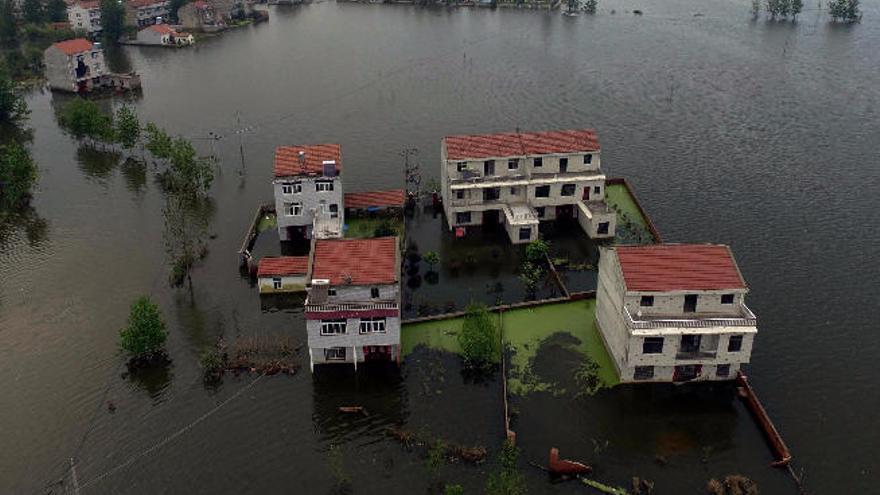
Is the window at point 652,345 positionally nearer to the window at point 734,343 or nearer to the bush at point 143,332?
the window at point 734,343

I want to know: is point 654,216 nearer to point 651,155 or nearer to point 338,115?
point 651,155

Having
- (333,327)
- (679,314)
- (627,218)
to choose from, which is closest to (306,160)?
(333,327)

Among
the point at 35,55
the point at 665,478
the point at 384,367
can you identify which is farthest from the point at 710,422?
the point at 35,55

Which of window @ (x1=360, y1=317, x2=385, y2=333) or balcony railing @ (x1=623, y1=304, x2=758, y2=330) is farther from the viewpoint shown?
window @ (x1=360, y1=317, x2=385, y2=333)

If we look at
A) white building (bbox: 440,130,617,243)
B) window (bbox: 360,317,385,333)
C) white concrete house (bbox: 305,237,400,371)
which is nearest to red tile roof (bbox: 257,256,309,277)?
white concrete house (bbox: 305,237,400,371)

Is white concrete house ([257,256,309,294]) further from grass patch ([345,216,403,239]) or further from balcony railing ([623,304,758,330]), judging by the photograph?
balcony railing ([623,304,758,330])

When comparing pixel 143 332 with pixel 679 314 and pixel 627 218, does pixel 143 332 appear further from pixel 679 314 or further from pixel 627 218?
pixel 627 218

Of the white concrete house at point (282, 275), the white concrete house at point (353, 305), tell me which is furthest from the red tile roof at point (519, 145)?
the white concrete house at point (353, 305)
